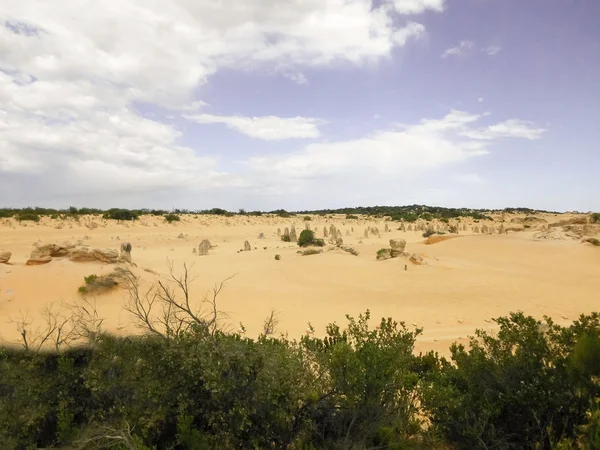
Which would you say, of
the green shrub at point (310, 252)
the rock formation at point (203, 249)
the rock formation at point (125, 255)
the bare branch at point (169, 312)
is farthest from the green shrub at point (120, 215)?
the bare branch at point (169, 312)

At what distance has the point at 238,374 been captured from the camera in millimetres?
4484

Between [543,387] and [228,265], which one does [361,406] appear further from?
[228,265]

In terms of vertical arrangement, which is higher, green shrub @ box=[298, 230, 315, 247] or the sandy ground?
green shrub @ box=[298, 230, 315, 247]

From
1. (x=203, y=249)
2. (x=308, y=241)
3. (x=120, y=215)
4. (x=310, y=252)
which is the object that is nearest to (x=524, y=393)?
(x=310, y=252)

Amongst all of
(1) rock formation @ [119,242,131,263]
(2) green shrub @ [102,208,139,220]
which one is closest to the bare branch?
(1) rock formation @ [119,242,131,263]

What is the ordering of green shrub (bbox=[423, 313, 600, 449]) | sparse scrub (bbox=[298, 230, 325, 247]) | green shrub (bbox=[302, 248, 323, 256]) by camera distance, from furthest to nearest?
sparse scrub (bbox=[298, 230, 325, 247]) < green shrub (bbox=[302, 248, 323, 256]) < green shrub (bbox=[423, 313, 600, 449])

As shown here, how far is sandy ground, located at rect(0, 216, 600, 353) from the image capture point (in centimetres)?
1136

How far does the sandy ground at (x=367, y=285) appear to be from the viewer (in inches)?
447

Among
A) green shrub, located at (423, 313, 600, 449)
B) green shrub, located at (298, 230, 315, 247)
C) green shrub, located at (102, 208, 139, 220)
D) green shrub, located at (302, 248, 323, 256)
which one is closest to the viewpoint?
green shrub, located at (423, 313, 600, 449)

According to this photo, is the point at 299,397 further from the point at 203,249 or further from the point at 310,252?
the point at 203,249

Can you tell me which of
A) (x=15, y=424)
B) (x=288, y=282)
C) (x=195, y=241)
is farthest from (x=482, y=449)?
(x=195, y=241)

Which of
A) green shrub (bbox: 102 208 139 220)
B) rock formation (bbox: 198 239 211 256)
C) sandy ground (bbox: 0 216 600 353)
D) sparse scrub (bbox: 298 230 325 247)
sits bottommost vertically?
sandy ground (bbox: 0 216 600 353)

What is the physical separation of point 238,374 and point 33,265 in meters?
11.9

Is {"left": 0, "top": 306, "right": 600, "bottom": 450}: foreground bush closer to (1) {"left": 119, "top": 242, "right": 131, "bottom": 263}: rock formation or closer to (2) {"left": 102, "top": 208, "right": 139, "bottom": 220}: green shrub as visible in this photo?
(1) {"left": 119, "top": 242, "right": 131, "bottom": 263}: rock formation
